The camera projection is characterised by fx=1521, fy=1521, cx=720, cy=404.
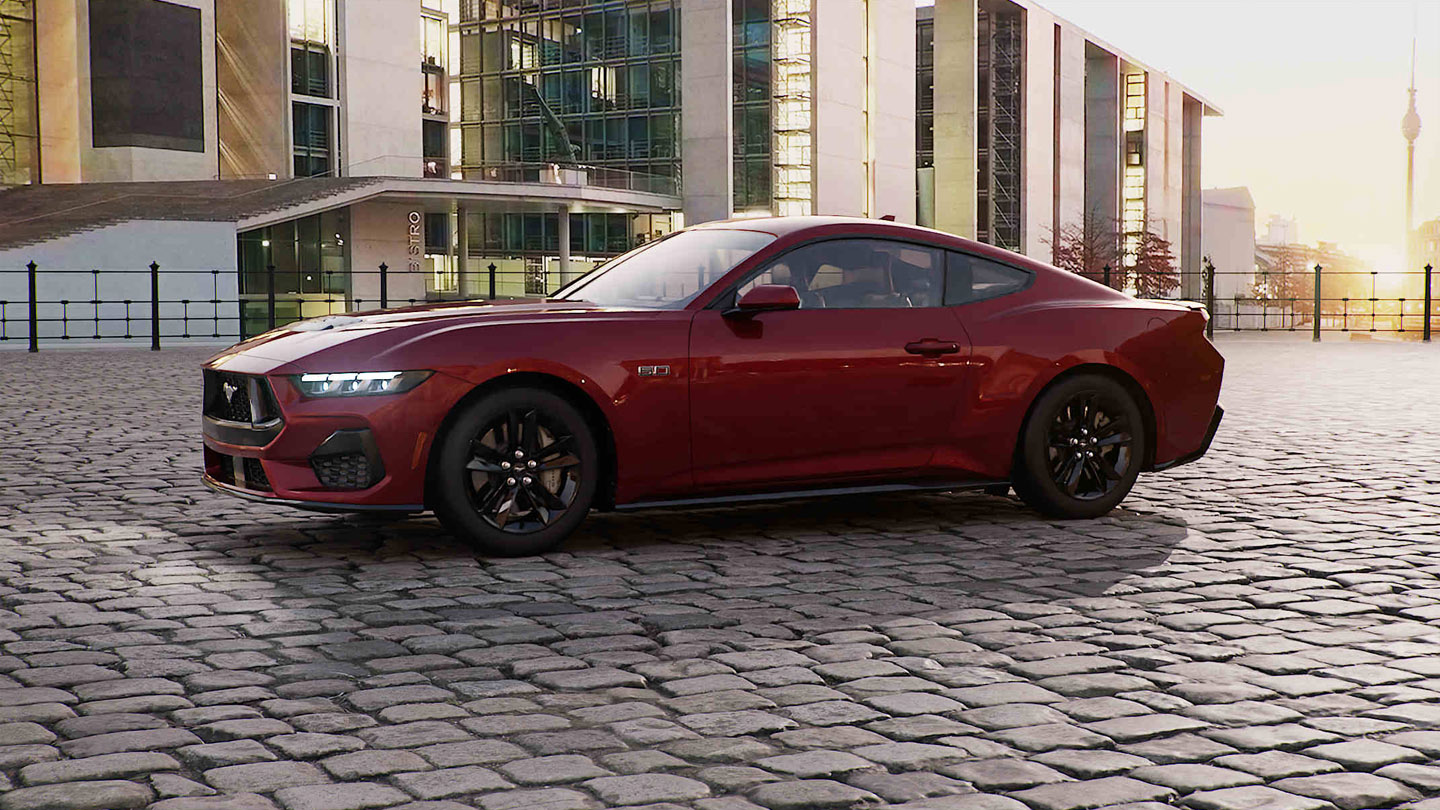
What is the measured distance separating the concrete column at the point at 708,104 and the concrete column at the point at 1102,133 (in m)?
32.5

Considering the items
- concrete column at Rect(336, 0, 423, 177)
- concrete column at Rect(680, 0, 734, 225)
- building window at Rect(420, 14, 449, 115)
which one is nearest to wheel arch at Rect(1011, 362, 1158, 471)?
concrete column at Rect(336, 0, 423, 177)

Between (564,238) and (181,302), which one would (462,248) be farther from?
(181,302)

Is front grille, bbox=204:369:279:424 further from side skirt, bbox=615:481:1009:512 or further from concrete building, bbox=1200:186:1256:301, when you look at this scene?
concrete building, bbox=1200:186:1256:301

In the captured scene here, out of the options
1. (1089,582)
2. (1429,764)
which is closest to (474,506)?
(1089,582)

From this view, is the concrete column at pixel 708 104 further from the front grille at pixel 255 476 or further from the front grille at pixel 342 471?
the front grille at pixel 342 471

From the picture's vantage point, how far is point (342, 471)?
6145mm

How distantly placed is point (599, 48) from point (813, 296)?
65.6 m

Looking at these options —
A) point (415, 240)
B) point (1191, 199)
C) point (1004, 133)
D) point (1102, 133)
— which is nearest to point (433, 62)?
point (415, 240)

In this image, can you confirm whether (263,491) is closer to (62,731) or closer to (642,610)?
(642,610)

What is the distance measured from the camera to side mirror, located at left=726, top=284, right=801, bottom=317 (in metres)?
6.56

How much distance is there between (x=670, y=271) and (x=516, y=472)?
4.37 feet

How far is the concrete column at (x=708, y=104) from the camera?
65.2 m

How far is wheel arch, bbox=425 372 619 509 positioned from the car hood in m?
0.25

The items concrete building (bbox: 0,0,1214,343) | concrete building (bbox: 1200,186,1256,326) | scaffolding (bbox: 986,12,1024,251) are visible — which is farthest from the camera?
concrete building (bbox: 1200,186,1256,326)
